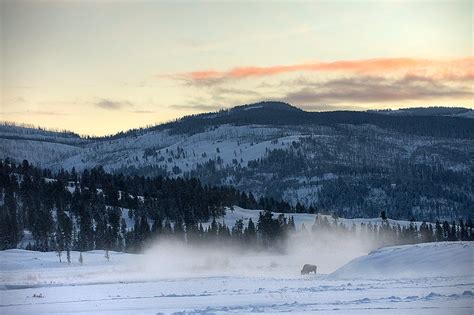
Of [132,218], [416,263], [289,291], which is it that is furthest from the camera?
[132,218]

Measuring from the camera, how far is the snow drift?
1700 inches

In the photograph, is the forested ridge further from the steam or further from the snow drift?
the snow drift

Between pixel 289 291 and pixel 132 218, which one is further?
pixel 132 218

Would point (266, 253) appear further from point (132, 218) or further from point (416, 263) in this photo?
point (416, 263)

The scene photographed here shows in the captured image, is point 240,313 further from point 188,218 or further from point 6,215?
point 188,218

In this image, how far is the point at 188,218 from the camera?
12350 cm

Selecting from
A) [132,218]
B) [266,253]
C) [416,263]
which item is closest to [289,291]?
[416,263]

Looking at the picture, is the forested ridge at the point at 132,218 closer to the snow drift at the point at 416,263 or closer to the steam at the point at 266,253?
the steam at the point at 266,253

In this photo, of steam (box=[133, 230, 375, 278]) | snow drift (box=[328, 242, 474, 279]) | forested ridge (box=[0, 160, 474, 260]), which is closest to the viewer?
snow drift (box=[328, 242, 474, 279])

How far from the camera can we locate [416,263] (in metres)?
45.7

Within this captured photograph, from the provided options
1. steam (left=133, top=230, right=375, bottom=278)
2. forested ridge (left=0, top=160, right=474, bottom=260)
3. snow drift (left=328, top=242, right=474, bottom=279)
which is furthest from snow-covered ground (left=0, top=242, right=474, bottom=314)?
forested ridge (left=0, top=160, right=474, bottom=260)

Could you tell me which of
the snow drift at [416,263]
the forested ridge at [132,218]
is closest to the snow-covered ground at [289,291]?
the snow drift at [416,263]

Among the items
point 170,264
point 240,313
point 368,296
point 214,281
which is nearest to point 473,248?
point 368,296

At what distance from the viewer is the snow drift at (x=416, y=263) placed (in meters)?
43.2
